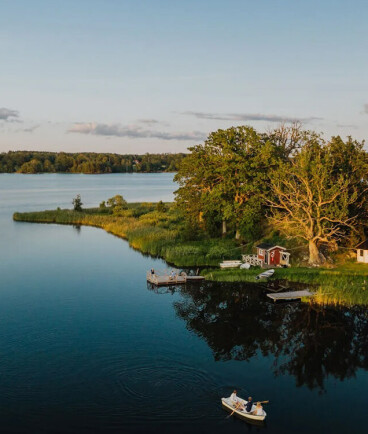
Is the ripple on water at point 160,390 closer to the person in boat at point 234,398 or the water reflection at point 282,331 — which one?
the person in boat at point 234,398

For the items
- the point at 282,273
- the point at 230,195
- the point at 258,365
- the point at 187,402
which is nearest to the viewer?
the point at 187,402

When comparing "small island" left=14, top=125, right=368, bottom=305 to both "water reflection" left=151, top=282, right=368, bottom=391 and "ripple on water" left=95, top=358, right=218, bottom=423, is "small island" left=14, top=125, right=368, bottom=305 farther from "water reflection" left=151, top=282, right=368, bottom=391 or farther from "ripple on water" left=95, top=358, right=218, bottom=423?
"ripple on water" left=95, top=358, right=218, bottom=423

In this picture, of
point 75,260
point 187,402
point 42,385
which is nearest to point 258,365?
point 187,402

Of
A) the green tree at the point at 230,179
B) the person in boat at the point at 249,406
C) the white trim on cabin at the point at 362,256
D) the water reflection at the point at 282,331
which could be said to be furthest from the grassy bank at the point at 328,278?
the person in boat at the point at 249,406

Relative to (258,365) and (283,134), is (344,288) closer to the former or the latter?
(258,365)

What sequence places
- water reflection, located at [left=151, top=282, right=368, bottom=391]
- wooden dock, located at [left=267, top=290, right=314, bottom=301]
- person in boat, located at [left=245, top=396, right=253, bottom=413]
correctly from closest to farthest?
1. person in boat, located at [left=245, top=396, right=253, bottom=413]
2. water reflection, located at [left=151, top=282, right=368, bottom=391]
3. wooden dock, located at [left=267, top=290, right=314, bottom=301]

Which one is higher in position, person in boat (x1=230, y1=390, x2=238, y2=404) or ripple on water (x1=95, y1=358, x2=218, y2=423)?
person in boat (x1=230, y1=390, x2=238, y2=404)

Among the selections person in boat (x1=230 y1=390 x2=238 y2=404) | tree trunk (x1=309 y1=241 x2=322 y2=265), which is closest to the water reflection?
person in boat (x1=230 y1=390 x2=238 y2=404)
